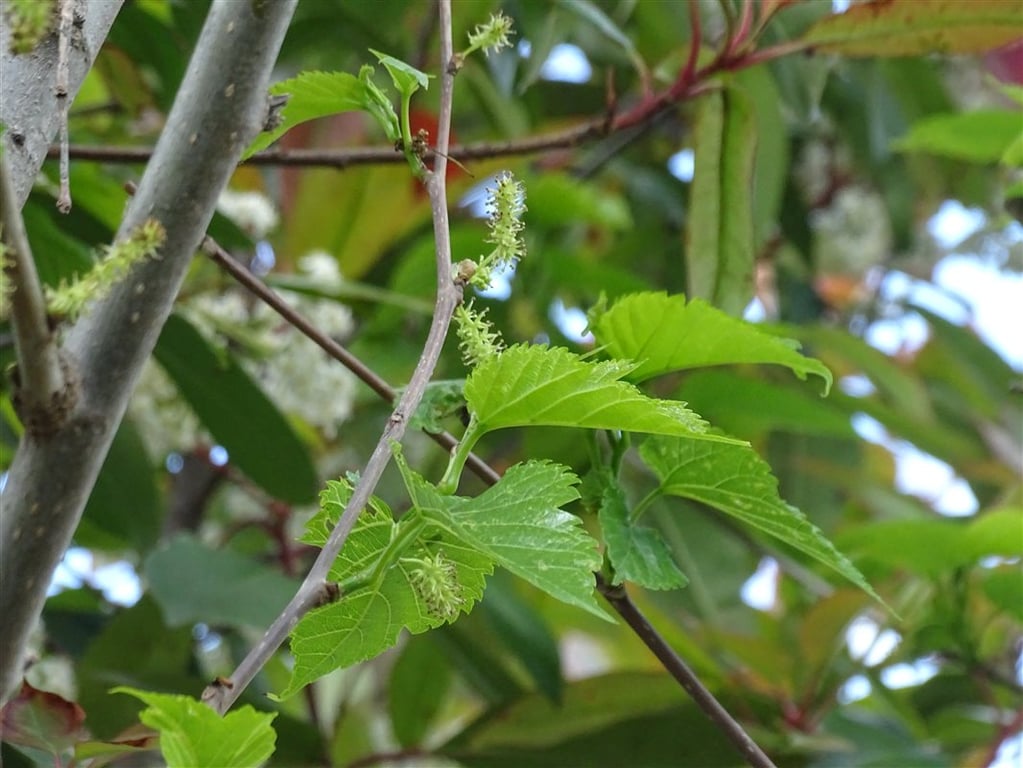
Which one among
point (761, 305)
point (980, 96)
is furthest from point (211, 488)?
point (980, 96)

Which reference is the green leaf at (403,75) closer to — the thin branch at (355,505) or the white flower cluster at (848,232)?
the thin branch at (355,505)

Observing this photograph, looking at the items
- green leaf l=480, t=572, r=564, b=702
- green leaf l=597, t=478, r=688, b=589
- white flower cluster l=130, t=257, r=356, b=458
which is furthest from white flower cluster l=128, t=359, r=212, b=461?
green leaf l=597, t=478, r=688, b=589

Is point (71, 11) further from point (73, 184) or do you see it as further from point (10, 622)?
point (73, 184)

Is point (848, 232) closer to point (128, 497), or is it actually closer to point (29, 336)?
point (128, 497)

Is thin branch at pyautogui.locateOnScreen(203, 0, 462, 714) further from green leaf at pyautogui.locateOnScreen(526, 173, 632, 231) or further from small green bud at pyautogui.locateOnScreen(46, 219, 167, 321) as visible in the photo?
green leaf at pyautogui.locateOnScreen(526, 173, 632, 231)

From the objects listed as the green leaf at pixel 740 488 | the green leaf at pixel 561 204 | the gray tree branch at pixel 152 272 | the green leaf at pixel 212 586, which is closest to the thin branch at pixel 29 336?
the gray tree branch at pixel 152 272
